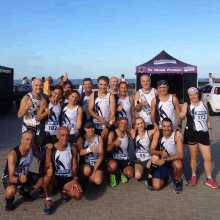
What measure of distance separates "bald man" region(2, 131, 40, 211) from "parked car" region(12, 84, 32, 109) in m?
13.0

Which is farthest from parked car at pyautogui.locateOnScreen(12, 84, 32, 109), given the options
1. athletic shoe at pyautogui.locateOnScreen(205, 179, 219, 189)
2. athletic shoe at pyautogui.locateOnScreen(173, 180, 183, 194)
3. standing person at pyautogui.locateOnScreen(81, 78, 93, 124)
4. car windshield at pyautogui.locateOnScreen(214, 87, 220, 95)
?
athletic shoe at pyautogui.locateOnScreen(205, 179, 219, 189)

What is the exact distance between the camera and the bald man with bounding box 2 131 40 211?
13.5 feet

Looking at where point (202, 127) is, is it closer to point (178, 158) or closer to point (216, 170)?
point (178, 158)

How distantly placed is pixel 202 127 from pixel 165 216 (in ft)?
5.96

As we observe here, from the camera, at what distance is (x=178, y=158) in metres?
4.89

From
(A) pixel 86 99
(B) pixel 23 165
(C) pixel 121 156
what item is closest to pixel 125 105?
(A) pixel 86 99

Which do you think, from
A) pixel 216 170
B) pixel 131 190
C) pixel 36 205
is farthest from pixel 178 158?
pixel 36 205

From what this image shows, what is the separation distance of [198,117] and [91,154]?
6.56 ft

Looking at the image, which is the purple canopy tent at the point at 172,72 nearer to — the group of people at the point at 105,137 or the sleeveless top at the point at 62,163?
the group of people at the point at 105,137

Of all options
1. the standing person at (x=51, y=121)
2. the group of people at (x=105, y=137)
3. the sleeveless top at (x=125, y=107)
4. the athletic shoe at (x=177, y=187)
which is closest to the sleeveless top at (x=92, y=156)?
the group of people at (x=105, y=137)

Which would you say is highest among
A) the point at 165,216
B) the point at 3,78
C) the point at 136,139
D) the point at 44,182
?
the point at 3,78

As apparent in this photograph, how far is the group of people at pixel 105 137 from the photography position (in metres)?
4.46

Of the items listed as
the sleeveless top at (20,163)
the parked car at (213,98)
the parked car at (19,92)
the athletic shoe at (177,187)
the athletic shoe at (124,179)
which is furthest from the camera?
the parked car at (19,92)

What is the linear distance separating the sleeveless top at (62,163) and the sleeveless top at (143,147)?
144 centimetres
